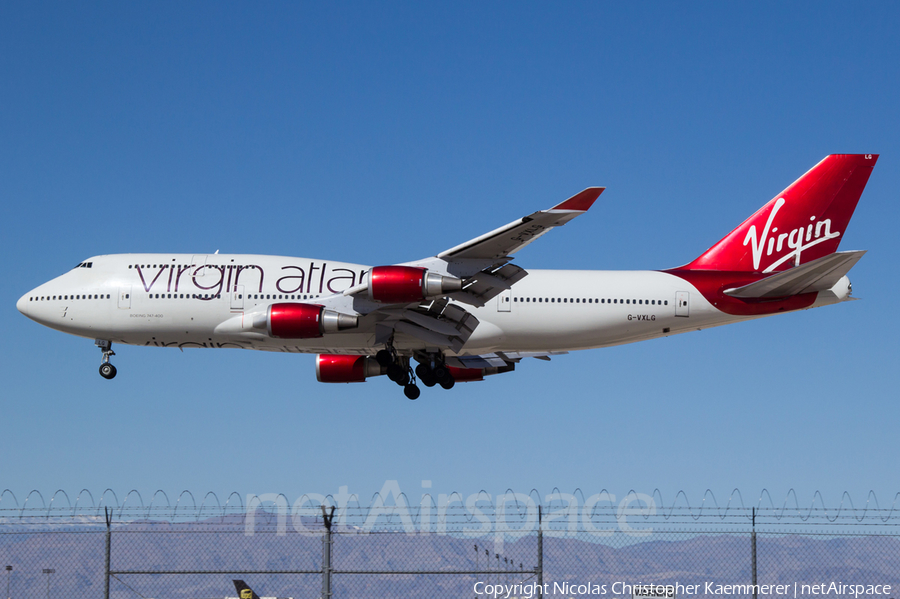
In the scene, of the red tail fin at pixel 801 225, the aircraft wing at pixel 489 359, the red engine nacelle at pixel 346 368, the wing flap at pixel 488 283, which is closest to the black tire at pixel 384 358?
the red engine nacelle at pixel 346 368

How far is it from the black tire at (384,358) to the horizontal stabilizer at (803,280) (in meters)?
12.7

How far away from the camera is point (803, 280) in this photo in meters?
33.5

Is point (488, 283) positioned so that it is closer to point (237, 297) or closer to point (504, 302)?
point (504, 302)

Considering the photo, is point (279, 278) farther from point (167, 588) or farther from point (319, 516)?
point (167, 588)

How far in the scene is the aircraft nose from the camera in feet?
123

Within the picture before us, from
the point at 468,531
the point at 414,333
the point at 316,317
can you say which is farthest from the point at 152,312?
the point at 468,531

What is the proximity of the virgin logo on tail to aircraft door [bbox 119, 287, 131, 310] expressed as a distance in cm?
2381

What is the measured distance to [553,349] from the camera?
1441 inches

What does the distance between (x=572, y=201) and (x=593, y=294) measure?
9.86m

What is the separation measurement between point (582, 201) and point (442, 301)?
8.28 m

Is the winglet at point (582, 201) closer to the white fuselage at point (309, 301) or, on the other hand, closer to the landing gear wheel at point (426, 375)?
the white fuselage at point (309, 301)

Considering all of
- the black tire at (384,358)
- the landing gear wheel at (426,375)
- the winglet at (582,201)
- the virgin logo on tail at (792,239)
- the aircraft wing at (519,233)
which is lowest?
the landing gear wheel at (426,375)

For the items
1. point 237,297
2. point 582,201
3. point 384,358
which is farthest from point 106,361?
point 582,201

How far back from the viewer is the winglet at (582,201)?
84.1 ft
